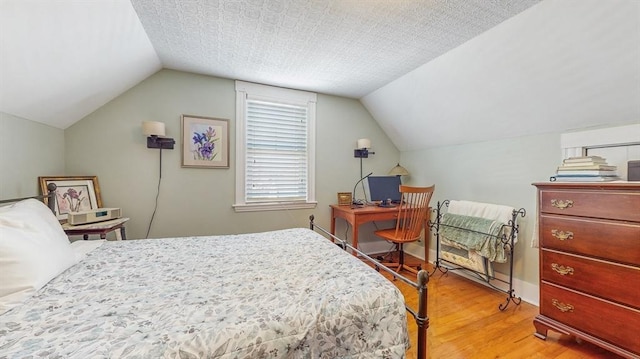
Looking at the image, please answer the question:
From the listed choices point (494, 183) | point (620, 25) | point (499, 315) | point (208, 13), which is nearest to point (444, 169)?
point (494, 183)

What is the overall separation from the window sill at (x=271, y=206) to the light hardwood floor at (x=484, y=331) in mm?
1483

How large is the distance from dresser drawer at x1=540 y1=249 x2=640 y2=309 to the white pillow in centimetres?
290

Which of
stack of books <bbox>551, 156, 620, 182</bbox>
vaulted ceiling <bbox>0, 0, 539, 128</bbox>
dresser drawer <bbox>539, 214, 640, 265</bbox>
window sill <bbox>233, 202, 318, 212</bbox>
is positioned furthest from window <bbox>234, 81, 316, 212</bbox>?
stack of books <bbox>551, 156, 620, 182</bbox>

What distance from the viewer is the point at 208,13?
1.72 meters

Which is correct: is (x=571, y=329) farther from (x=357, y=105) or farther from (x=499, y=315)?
(x=357, y=105)

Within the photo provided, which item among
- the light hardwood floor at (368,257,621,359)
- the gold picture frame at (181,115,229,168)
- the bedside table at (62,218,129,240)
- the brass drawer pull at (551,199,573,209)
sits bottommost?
the light hardwood floor at (368,257,621,359)

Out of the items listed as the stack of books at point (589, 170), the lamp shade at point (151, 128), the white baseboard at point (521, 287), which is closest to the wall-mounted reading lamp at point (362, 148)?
the white baseboard at point (521, 287)

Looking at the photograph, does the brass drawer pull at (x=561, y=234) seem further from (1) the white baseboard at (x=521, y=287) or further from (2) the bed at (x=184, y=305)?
(2) the bed at (x=184, y=305)

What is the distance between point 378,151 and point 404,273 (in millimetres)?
1732

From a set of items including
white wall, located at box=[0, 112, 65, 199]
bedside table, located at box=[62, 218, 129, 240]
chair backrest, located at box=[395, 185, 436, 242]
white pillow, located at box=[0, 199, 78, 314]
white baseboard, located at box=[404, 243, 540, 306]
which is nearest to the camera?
white pillow, located at box=[0, 199, 78, 314]

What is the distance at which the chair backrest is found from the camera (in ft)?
9.19

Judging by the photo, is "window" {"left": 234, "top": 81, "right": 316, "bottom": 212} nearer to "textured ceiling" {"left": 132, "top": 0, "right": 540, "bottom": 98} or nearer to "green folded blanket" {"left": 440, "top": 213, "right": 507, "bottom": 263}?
"textured ceiling" {"left": 132, "top": 0, "right": 540, "bottom": 98}

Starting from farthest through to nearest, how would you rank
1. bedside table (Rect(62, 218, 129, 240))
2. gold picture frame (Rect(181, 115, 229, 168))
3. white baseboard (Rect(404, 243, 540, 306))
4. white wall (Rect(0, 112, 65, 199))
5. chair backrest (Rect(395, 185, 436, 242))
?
1. chair backrest (Rect(395, 185, 436, 242))
2. gold picture frame (Rect(181, 115, 229, 168))
3. white baseboard (Rect(404, 243, 540, 306))
4. bedside table (Rect(62, 218, 129, 240))
5. white wall (Rect(0, 112, 65, 199))

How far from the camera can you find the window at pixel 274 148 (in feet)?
9.56
